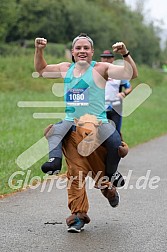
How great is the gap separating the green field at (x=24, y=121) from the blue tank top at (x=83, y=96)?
8.51ft

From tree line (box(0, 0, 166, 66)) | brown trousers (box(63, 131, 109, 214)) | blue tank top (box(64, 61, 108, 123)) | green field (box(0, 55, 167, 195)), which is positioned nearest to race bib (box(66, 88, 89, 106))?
blue tank top (box(64, 61, 108, 123))

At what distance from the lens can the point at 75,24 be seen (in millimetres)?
65438

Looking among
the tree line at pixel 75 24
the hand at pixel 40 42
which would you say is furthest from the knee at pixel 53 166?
the tree line at pixel 75 24

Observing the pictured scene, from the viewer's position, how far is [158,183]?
33.6 feet

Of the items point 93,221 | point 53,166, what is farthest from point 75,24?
point 53,166

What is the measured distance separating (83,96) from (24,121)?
13.1 meters

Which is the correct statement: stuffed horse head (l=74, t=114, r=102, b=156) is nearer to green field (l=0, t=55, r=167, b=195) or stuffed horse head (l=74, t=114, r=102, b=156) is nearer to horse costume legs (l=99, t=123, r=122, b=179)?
horse costume legs (l=99, t=123, r=122, b=179)

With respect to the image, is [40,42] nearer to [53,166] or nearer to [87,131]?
[87,131]

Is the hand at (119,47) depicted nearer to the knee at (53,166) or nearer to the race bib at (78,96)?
the race bib at (78,96)

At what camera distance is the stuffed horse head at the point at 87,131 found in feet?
22.3

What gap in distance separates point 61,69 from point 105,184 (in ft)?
4.33

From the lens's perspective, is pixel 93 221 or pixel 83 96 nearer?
pixel 83 96

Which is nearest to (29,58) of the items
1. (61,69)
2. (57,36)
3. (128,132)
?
(128,132)

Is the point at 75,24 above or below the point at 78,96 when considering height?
below
